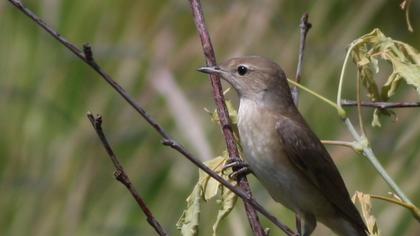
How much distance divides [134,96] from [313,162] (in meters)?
2.70

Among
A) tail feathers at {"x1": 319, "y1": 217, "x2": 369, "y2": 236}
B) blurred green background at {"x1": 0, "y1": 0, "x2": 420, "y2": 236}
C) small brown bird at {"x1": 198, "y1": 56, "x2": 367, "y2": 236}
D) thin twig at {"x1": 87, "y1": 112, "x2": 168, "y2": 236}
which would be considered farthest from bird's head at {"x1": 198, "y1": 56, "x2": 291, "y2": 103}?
blurred green background at {"x1": 0, "y1": 0, "x2": 420, "y2": 236}

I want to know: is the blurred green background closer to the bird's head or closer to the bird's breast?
the bird's head

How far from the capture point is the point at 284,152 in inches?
122

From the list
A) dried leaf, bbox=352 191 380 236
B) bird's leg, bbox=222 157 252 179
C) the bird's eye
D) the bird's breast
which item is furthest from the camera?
the bird's eye

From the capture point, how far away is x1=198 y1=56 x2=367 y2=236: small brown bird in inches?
119

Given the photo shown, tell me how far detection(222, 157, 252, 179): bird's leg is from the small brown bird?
196mm

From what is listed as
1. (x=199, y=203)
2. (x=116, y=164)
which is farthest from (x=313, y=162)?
(x=116, y=164)

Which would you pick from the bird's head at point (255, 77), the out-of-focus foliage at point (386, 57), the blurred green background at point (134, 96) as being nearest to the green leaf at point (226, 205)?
the out-of-focus foliage at point (386, 57)

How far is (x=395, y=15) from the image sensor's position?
576 centimetres

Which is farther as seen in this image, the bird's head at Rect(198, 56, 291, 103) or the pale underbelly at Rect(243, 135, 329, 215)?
the bird's head at Rect(198, 56, 291, 103)

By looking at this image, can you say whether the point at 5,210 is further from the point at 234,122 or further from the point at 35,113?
the point at 234,122

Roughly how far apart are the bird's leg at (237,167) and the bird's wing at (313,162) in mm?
372

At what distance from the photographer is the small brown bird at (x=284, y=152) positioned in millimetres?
3016

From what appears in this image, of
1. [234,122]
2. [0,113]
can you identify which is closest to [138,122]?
[0,113]
